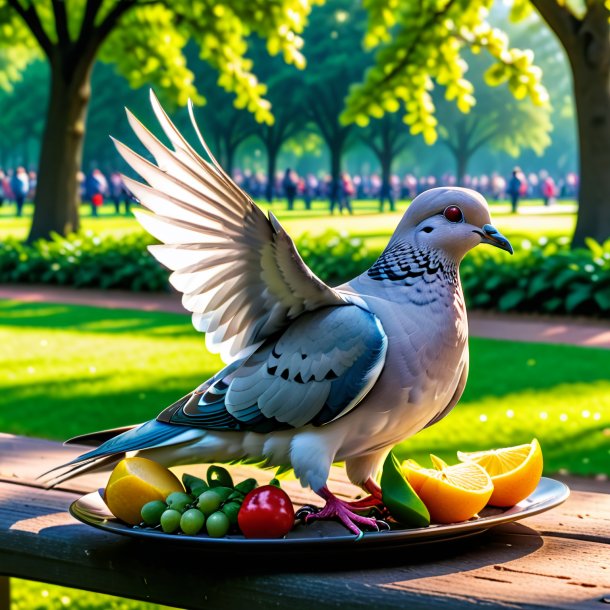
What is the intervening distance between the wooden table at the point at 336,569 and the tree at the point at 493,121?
51790 mm

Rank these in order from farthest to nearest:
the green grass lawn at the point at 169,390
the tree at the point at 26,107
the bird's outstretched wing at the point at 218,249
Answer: the tree at the point at 26,107 < the green grass lawn at the point at 169,390 < the bird's outstretched wing at the point at 218,249

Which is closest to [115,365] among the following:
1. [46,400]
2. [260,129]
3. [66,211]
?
[46,400]

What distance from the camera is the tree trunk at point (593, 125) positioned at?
13242 mm

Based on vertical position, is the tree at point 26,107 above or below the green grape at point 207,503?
above

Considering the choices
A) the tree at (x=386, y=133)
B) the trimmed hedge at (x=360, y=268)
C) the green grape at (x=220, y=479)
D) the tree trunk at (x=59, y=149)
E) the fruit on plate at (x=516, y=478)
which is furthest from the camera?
the tree at (x=386, y=133)

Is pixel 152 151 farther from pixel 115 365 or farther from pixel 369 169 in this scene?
pixel 369 169

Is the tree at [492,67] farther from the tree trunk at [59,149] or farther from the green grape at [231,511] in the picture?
the green grape at [231,511]

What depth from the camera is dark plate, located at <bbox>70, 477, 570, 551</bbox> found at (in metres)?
2.05

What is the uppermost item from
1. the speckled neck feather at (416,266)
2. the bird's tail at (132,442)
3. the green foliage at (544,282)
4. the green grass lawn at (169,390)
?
the speckled neck feather at (416,266)

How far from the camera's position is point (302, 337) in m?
2.19

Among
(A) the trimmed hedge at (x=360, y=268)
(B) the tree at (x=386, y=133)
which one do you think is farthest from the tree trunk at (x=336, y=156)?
(A) the trimmed hedge at (x=360, y=268)

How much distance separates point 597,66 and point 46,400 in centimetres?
946

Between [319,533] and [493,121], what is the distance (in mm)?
54982

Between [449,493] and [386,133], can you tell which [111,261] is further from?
[386,133]
